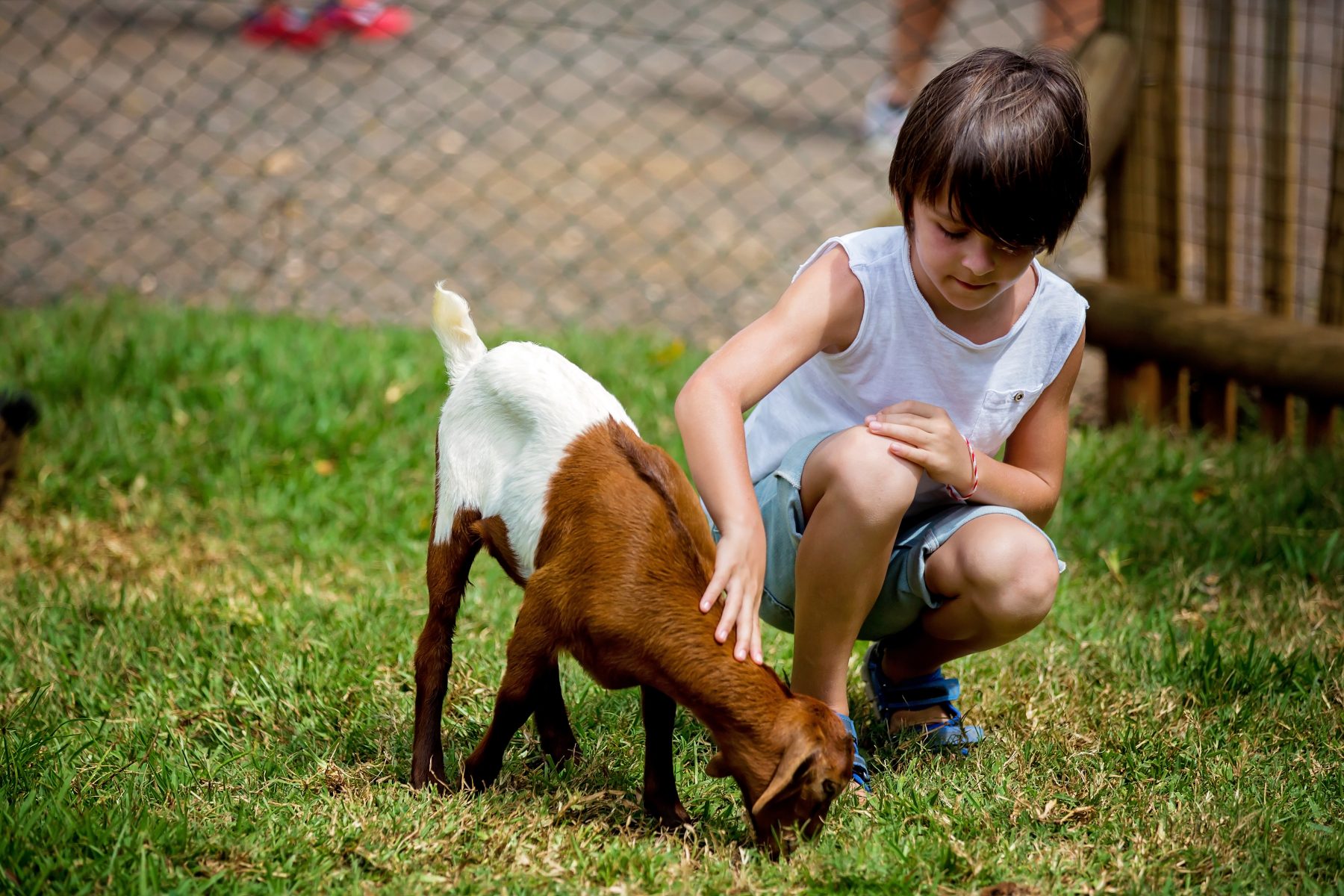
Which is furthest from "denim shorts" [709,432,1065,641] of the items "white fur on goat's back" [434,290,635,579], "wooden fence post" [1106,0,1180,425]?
"wooden fence post" [1106,0,1180,425]

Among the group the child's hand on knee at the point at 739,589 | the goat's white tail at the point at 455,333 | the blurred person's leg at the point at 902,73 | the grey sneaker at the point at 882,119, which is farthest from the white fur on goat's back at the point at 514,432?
the grey sneaker at the point at 882,119

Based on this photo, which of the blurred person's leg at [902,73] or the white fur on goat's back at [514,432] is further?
the blurred person's leg at [902,73]

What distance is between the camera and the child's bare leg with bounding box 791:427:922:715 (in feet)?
7.67

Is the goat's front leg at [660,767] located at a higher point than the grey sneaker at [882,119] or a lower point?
higher

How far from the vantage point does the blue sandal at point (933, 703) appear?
2.66m

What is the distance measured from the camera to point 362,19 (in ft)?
26.5

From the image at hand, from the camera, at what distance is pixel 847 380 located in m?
2.58

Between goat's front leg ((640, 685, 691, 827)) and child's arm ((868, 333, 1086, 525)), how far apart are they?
63cm

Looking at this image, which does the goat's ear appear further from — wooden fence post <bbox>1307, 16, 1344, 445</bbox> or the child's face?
wooden fence post <bbox>1307, 16, 1344, 445</bbox>

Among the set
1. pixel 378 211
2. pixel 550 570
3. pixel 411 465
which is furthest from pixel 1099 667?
pixel 378 211

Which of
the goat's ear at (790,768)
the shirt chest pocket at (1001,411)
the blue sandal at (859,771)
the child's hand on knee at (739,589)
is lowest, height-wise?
the blue sandal at (859,771)

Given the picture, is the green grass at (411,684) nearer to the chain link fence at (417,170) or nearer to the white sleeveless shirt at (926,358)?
the white sleeveless shirt at (926,358)

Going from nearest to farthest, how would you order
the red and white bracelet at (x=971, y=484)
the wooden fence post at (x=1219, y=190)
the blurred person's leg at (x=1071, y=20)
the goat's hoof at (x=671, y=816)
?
the goat's hoof at (x=671, y=816), the red and white bracelet at (x=971, y=484), the wooden fence post at (x=1219, y=190), the blurred person's leg at (x=1071, y=20)

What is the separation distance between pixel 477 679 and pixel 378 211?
4.06m
